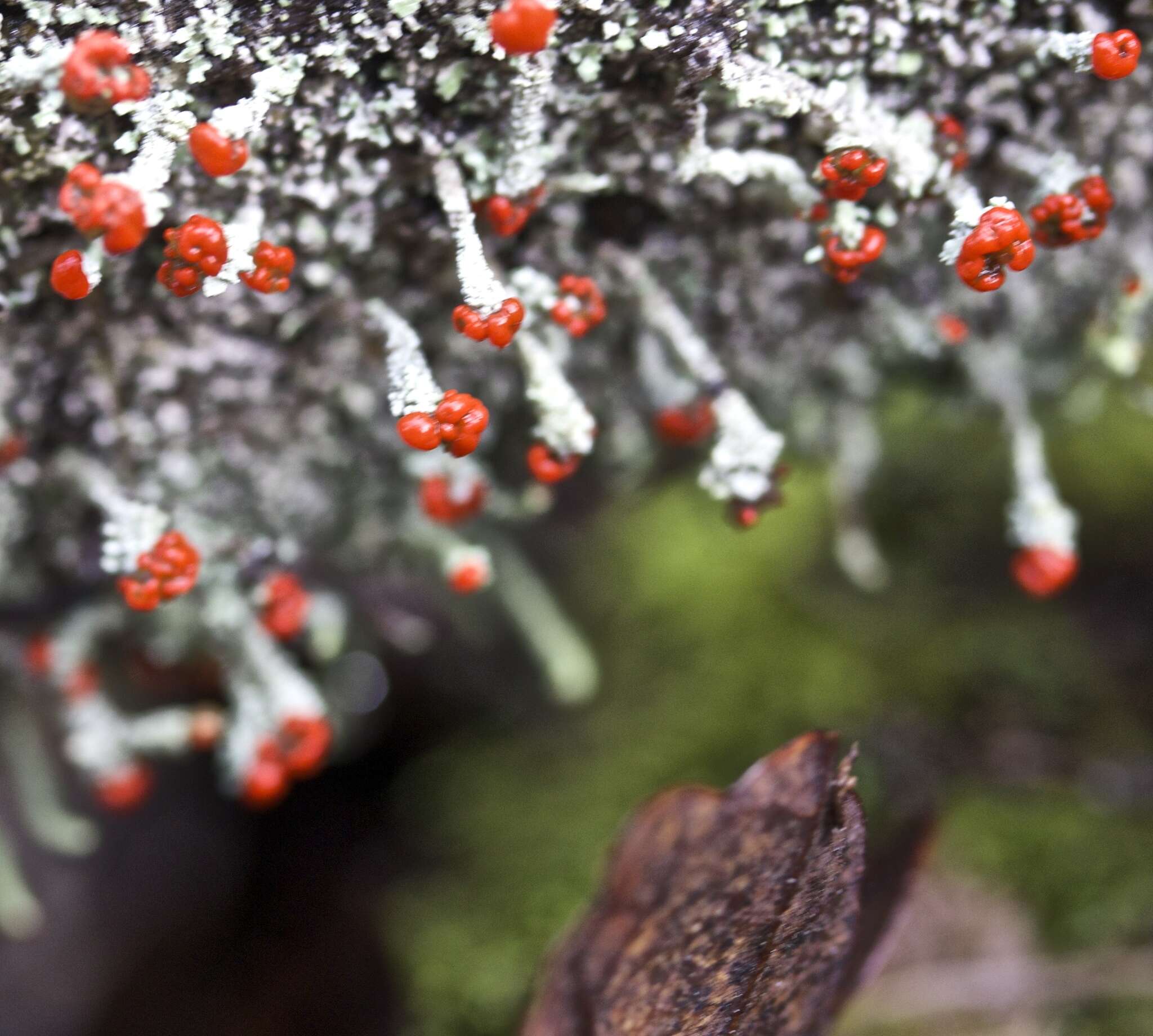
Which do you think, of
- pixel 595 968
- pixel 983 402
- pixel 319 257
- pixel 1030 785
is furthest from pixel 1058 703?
pixel 319 257

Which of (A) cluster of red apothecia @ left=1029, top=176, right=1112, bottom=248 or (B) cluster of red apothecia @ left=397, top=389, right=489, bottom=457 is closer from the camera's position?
(B) cluster of red apothecia @ left=397, top=389, right=489, bottom=457

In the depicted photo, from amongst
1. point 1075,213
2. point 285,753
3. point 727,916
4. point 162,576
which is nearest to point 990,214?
point 1075,213

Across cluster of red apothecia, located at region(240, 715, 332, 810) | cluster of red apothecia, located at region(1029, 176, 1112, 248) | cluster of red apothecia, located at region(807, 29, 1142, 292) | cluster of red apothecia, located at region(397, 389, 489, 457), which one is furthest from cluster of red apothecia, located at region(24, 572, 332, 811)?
cluster of red apothecia, located at region(1029, 176, 1112, 248)

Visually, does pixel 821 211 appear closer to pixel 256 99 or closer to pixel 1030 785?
pixel 256 99

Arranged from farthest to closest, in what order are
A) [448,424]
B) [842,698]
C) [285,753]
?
[842,698] → [285,753] → [448,424]

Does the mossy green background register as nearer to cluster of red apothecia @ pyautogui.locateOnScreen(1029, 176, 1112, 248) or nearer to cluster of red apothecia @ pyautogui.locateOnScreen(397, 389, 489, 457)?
cluster of red apothecia @ pyautogui.locateOnScreen(1029, 176, 1112, 248)

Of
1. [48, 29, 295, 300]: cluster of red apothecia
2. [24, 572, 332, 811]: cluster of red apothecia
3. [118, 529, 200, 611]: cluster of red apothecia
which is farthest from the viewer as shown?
[24, 572, 332, 811]: cluster of red apothecia

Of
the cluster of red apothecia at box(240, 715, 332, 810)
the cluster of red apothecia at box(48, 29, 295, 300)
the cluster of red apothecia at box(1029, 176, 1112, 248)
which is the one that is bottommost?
the cluster of red apothecia at box(240, 715, 332, 810)

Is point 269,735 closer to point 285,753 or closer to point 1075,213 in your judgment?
point 285,753
